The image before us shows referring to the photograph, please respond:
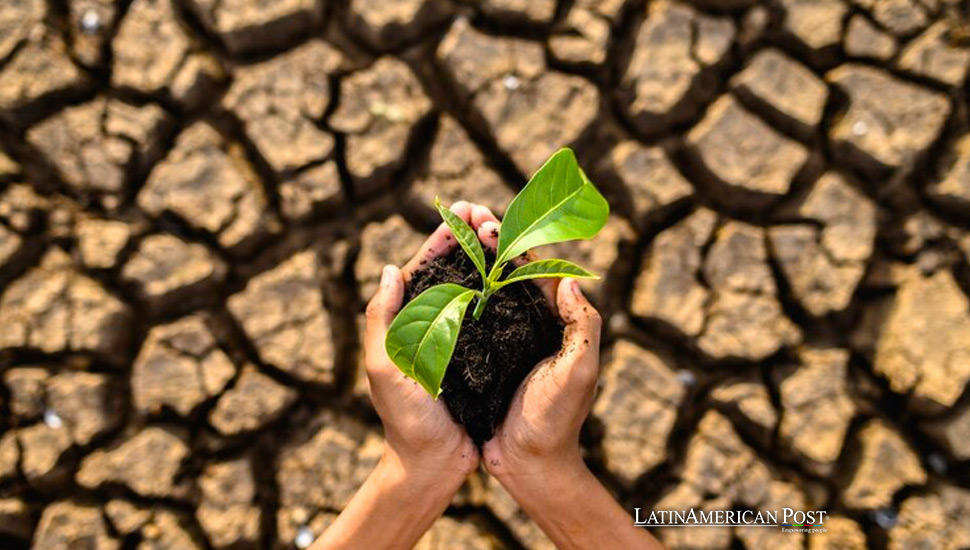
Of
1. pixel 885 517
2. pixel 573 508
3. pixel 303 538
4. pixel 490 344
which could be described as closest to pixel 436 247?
pixel 490 344

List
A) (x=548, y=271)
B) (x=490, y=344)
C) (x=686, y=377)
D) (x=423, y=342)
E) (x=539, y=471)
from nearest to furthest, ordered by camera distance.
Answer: (x=423, y=342), (x=548, y=271), (x=490, y=344), (x=539, y=471), (x=686, y=377)

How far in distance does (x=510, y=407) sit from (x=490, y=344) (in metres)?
0.17

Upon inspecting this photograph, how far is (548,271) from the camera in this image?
153 centimetres

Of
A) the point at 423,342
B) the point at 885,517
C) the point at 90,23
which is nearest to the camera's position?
the point at 423,342

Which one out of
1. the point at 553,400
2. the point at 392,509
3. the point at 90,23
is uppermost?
the point at 90,23

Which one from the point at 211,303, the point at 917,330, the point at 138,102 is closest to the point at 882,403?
the point at 917,330

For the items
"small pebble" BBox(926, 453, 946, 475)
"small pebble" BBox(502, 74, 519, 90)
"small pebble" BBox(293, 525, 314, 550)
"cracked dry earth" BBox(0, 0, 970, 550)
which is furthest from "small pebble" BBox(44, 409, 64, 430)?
"small pebble" BBox(926, 453, 946, 475)

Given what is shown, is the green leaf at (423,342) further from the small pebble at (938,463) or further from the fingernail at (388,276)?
the small pebble at (938,463)

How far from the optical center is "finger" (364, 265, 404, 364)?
1688mm

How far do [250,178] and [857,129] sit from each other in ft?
5.56

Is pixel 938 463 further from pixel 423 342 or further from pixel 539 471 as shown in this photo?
pixel 423 342

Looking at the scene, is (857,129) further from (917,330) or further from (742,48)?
(917,330)

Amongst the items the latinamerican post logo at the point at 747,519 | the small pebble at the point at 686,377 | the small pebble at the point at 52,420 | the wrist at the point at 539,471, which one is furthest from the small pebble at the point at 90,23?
the latinamerican post logo at the point at 747,519

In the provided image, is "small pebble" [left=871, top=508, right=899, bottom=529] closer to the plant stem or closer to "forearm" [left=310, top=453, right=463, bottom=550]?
"forearm" [left=310, top=453, right=463, bottom=550]
